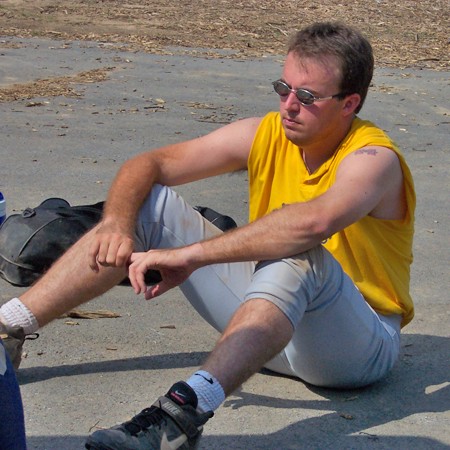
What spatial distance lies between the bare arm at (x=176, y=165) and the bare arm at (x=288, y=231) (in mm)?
283

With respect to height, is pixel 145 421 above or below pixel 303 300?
below

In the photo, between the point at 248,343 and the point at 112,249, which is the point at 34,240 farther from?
the point at 248,343

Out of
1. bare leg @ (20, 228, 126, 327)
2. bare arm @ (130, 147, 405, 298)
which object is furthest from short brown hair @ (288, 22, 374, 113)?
bare leg @ (20, 228, 126, 327)

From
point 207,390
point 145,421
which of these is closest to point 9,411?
point 145,421

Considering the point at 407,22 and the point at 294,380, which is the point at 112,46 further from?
the point at 294,380

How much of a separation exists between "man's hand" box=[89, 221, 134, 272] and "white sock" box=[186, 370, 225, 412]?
1.81 feet

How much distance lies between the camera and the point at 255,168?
382 centimetres

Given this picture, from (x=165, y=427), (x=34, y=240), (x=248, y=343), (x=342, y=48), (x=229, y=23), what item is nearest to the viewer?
(x=165, y=427)

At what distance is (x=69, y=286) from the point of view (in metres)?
3.49

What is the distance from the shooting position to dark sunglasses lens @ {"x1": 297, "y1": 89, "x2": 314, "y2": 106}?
352cm

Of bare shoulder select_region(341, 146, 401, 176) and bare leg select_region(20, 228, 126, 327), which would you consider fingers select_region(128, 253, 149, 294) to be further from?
bare shoulder select_region(341, 146, 401, 176)

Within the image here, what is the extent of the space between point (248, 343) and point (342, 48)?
3.73ft

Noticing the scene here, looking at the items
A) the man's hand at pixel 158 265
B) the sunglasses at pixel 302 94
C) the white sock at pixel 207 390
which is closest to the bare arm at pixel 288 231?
the man's hand at pixel 158 265

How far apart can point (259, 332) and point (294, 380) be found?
2.48 ft
